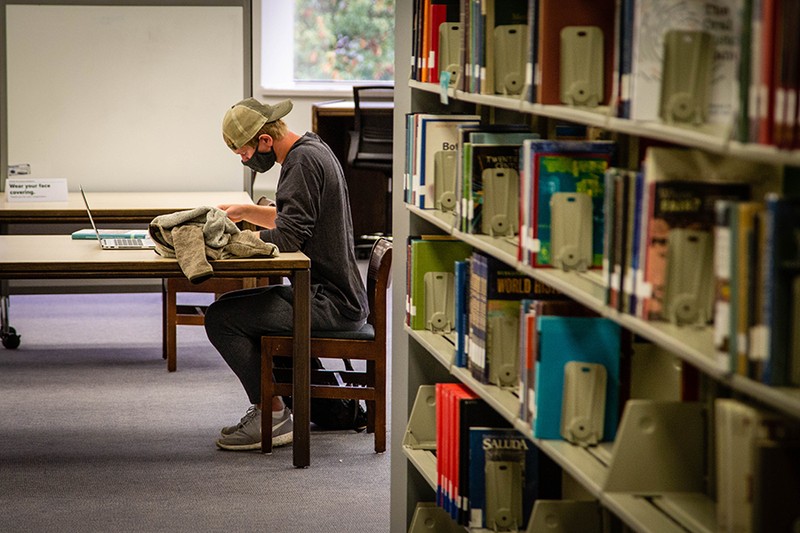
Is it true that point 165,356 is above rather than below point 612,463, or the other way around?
below

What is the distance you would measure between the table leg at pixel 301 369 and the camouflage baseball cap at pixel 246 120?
0.60 m

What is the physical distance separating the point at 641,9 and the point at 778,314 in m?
0.60

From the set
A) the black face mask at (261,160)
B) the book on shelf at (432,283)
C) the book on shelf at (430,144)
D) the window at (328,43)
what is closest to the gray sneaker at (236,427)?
the black face mask at (261,160)

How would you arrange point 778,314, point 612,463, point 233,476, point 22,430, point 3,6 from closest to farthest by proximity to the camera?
point 778,314
point 612,463
point 233,476
point 22,430
point 3,6

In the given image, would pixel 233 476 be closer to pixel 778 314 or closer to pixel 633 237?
pixel 633 237

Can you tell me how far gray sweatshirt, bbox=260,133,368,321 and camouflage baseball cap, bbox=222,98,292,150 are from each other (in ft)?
0.47

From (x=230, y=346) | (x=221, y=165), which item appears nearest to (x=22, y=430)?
(x=230, y=346)

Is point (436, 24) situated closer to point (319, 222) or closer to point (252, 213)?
point (319, 222)

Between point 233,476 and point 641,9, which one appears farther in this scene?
point 233,476

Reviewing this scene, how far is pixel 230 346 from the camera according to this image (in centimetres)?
398

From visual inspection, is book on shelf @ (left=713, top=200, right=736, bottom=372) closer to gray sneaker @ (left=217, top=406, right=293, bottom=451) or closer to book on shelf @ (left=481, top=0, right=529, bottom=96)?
book on shelf @ (left=481, top=0, right=529, bottom=96)

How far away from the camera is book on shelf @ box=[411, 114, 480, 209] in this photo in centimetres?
291

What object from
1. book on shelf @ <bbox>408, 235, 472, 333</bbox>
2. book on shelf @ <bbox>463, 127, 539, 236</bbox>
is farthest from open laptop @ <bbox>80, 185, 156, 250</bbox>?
book on shelf @ <bbox>463, 127, 539, 236</bbox>

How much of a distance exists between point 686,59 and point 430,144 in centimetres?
131
